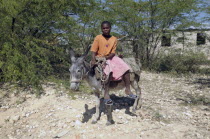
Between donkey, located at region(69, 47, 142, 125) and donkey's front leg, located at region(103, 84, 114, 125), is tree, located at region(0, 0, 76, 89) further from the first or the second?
donkey's front leg, located at region(103, 84, 114, 125)

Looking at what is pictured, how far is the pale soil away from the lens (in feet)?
14.0

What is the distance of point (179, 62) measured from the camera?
1438 centimetres

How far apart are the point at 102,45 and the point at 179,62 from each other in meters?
11.4

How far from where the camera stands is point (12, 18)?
293 inches

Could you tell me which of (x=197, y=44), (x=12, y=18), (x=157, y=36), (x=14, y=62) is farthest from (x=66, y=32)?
(x=197, y=44)

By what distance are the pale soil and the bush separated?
7230mm

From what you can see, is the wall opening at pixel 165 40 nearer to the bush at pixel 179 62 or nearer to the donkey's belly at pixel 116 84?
the bush at pixel 179 62

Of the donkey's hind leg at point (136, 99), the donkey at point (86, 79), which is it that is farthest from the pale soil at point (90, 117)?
the donkey at point (86, 79)

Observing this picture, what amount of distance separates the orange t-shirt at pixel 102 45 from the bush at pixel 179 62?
34.4 feet

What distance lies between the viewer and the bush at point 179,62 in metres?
14.2

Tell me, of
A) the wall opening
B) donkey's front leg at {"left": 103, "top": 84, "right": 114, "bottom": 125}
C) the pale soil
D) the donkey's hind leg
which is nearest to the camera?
the pale soil

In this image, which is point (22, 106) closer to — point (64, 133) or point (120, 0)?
point (64, 133)

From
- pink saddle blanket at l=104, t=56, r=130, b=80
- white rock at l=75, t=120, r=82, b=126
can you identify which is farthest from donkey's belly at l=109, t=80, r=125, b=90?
white rock at l=75, t=120, r=82, b=126

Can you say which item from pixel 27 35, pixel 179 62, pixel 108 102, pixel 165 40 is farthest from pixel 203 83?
pixel 27 35
